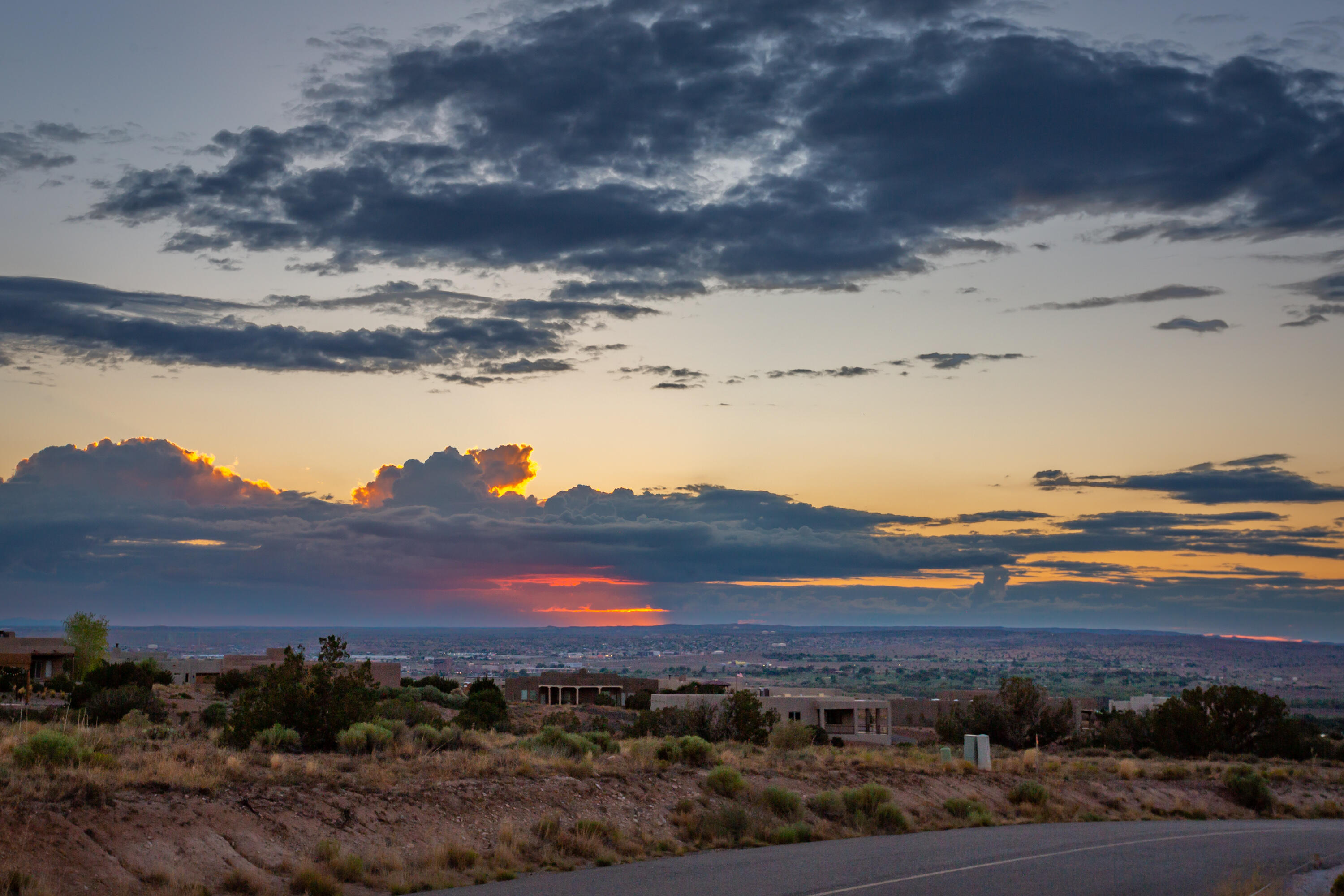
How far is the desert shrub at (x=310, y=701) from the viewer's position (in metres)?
26.4

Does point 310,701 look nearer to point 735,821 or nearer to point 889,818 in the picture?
point 735,821

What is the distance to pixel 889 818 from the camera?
24.3 meters

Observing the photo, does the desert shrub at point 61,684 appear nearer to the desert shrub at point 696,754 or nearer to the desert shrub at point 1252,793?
the desert shrub at point 696,754

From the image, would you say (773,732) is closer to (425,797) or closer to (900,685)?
(425,797)

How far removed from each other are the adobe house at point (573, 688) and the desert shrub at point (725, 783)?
3055 inches

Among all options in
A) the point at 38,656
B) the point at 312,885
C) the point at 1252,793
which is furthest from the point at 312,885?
the point at 38,656

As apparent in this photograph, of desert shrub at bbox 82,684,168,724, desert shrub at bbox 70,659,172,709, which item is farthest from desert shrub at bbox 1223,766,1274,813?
desert shrub at bbox 70,659,172,709

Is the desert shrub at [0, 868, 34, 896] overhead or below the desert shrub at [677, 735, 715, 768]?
overhead

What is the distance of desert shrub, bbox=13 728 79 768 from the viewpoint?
17.2m

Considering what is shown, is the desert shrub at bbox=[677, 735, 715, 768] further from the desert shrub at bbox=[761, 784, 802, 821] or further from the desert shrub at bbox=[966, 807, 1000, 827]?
the desert shrub at bbox=[966, 807, 1000, 827]

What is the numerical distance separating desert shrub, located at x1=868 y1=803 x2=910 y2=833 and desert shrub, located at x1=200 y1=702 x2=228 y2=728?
2529 cm

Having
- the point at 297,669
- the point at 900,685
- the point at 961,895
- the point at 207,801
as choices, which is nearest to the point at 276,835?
the point at 207,801

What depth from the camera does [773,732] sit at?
4378cm

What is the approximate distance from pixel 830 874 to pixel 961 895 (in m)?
2.21
